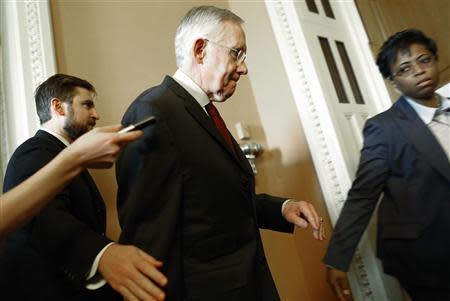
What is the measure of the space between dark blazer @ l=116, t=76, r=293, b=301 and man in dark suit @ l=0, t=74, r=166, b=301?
0.25 ft

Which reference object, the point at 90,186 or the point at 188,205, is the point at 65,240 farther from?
the point at 90,186

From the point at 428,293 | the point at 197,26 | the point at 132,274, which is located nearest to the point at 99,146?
the point at 132,274

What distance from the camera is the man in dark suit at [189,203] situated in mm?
631

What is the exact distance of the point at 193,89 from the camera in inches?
35.0

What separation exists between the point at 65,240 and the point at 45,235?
8 centimetres

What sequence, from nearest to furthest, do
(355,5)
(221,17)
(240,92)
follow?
(221,17) → (240,92) → (355,5)

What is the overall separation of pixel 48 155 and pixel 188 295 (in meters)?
0.53

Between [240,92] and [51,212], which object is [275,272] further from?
[51,212]

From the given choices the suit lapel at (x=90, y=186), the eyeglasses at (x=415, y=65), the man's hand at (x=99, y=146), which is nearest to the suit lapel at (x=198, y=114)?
the man's hand at (x=99, y=146)

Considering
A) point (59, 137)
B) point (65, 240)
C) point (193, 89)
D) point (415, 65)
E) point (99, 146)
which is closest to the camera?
point (99, 146)

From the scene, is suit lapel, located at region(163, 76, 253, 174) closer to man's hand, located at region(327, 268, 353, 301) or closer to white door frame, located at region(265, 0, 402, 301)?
man's hand, located at region(327, 268, 353, 301)

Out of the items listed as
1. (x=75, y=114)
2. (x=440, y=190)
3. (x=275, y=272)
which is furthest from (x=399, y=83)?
(x=75, y=114)

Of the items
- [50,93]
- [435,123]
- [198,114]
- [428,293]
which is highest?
[50,93]

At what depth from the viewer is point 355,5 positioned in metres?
1.95
